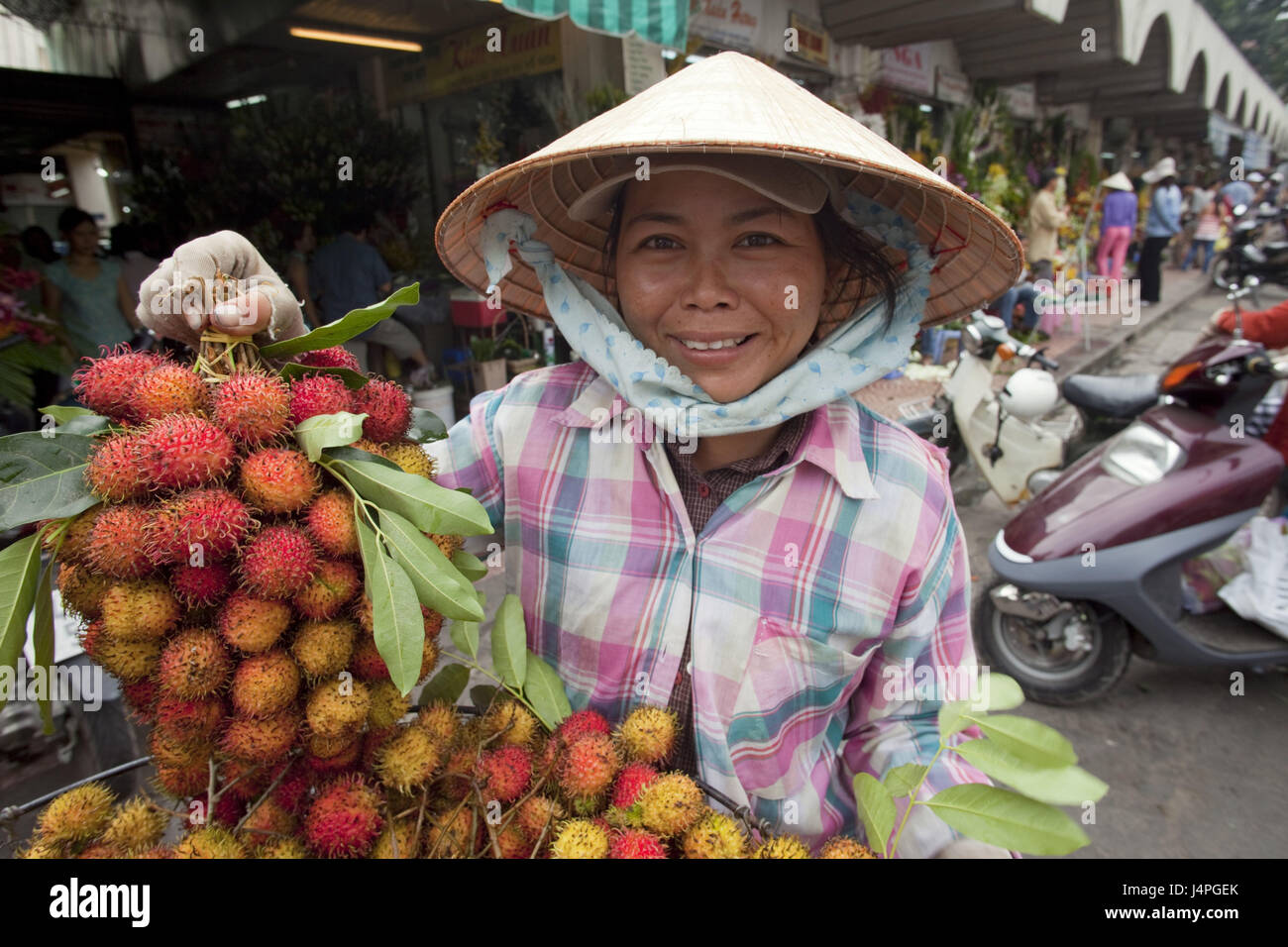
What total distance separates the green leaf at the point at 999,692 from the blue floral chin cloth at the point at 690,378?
43 centimetres

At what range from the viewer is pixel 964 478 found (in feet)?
17.0

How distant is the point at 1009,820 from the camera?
73cm

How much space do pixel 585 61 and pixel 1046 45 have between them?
255 inches

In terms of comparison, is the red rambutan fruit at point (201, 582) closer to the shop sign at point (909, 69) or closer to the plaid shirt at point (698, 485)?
the plaid shirt at point (698, 485)

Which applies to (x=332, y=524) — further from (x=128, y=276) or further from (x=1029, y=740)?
(x=128, y=276)

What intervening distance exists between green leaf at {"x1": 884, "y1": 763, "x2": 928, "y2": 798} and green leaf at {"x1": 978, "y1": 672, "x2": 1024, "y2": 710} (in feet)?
0.37

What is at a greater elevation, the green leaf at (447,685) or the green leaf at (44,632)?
the green leaf at (44,632)

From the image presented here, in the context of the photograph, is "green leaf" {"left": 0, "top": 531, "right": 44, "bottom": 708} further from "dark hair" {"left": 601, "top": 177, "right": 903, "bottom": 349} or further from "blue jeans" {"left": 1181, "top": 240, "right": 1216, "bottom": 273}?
"blue jeans" {"left": 1181, "top": 240, "right": 1216, "bottom": 273}

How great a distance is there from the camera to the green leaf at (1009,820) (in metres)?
0.69

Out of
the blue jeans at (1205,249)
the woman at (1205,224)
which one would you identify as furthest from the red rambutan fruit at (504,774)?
the blue jeans at (1205,249)

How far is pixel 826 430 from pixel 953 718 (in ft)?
1.60
